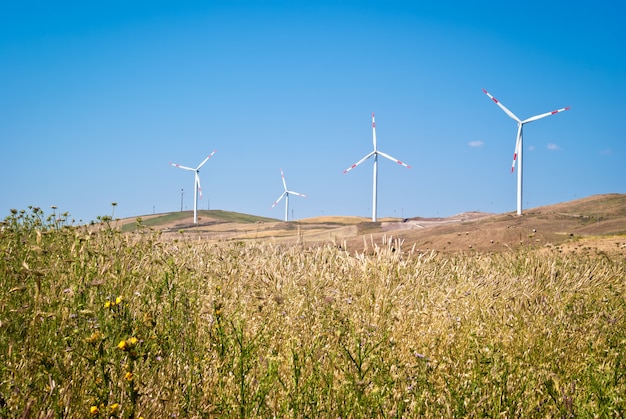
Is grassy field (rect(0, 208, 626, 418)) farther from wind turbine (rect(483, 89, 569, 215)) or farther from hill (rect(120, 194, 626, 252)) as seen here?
wind turbine (rect(483, 89, 569, 215))

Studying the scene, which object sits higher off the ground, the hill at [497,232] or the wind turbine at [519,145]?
the wind turbine at [519,145]

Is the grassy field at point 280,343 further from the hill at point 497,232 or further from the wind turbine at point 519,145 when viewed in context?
the wind turbine at point 519,145

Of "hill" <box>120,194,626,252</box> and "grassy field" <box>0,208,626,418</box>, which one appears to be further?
"hill" <box>120,194,626,252</box>

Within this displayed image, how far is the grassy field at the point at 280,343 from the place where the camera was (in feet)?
10.9

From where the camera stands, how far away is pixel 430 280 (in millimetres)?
8164

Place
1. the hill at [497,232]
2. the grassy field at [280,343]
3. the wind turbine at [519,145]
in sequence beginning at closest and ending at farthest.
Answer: the grassy field at [280,343]
the hill at [497,232]
the wind turbine at [519,145]

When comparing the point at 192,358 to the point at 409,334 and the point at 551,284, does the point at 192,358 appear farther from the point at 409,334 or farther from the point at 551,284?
the point at 551,284

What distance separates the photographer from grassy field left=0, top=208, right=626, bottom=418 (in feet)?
10.9

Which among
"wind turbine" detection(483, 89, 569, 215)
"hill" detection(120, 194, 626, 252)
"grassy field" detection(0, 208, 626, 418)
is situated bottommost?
"grassy field" detection(0, 208, 626, 418)

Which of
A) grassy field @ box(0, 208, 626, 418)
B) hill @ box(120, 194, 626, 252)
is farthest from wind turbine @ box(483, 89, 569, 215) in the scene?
grassy field @ box(0, 208, 626, 418)

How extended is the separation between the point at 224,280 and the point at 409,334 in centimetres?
243

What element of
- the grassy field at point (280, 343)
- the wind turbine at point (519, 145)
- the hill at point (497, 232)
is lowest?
the grassy field at point (280, 343)

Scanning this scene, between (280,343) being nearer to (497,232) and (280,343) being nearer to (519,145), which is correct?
(497,232)

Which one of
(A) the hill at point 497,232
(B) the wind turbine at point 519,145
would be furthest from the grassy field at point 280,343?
(B) the wind turbine at point 519,145
